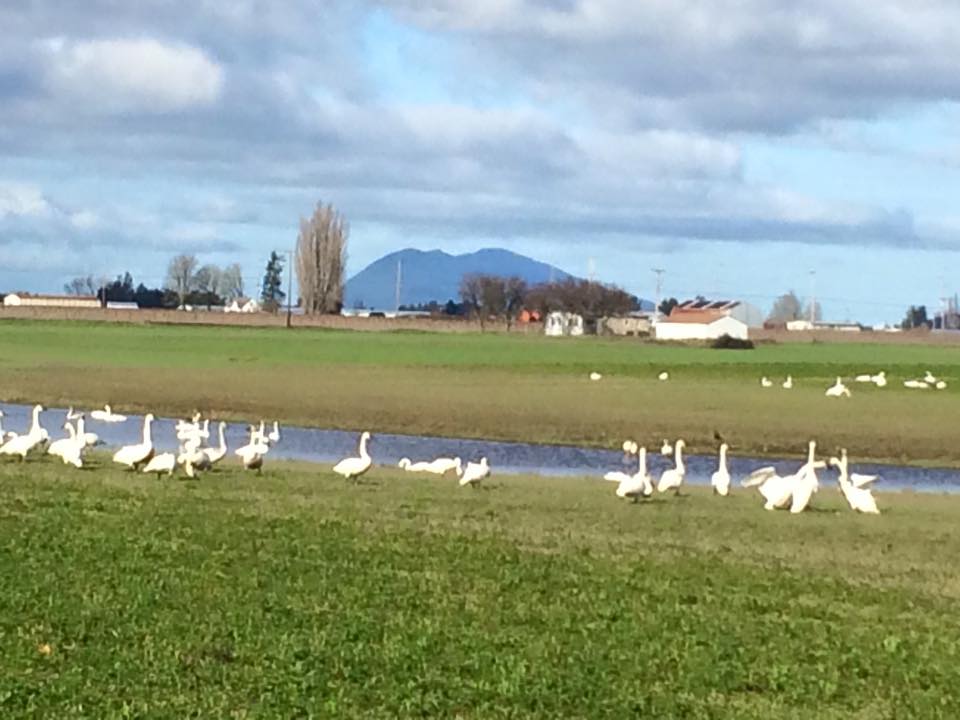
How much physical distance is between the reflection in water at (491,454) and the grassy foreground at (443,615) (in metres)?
15.3

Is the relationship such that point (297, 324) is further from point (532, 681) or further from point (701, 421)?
point (532, 681)

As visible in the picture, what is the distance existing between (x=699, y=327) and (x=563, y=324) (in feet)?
44.9

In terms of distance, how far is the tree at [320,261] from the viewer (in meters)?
186

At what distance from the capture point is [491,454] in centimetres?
4172

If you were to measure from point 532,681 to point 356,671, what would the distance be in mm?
1178

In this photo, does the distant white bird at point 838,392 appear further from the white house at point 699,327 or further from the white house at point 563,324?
the white house at point 563,324

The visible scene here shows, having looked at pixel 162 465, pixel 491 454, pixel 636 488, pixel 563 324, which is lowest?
pixel 491 454

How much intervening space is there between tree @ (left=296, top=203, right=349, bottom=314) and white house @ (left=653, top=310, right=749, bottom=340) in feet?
113

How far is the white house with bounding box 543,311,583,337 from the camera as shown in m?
172

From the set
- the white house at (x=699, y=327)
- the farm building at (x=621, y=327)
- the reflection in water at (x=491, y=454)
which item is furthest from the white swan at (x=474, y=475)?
the farm building at (x=621, y=327)

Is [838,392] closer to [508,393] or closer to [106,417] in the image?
[508,393]

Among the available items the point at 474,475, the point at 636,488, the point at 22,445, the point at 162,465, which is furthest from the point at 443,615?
the point at 22,445

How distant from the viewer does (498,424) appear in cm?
4894

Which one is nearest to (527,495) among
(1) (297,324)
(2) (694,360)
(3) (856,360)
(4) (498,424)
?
(4) (498,424)
